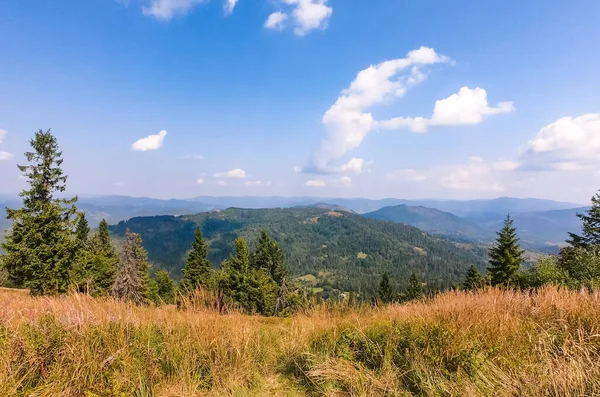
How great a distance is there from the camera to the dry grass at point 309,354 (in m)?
2.90

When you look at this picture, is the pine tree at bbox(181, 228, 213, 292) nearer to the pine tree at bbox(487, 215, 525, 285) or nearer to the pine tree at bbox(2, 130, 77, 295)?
the pine tree at bbox(2, 130, 77, 295)

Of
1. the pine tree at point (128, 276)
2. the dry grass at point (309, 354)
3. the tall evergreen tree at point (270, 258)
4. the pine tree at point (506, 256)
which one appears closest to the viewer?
the dry grass at point (309, 354)

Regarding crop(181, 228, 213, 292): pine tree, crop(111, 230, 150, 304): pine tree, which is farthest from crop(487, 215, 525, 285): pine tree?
crop(111, 230, 150, 304): pine tree

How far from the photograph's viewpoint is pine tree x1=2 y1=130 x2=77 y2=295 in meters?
19.2

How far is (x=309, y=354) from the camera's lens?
13.0 ft

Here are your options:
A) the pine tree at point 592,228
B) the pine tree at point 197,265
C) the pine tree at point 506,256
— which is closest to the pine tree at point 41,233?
the pine tree at point 197,265

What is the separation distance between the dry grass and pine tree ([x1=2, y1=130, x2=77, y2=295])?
68.0ft

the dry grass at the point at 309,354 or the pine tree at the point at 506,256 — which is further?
the pine tree at the point at 506,256

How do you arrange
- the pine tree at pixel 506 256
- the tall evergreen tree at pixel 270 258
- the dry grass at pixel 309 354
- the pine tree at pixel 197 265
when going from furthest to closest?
the tall evergreen tree at pixel 270 258 < the pine tree at pixel 197 265 < the pine tree at pixel 506 256 < the dry grass at pixel 309 354

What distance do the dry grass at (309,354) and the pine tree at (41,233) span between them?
2072 cm

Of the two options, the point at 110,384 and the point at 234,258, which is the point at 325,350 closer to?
the point at 110,384

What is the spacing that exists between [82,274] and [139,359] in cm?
2460

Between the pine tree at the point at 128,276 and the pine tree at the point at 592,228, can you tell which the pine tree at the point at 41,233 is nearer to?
the pine tree at the point at 128,276

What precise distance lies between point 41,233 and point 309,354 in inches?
956
